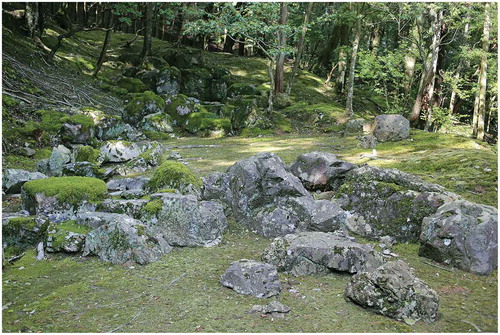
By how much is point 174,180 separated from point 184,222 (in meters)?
1.55

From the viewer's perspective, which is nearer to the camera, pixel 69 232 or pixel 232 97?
pixel 69 232

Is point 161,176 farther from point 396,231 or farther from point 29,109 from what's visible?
point 29,109

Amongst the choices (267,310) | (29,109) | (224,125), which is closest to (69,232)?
(267,310)

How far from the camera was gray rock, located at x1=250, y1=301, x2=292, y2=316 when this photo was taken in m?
4.29

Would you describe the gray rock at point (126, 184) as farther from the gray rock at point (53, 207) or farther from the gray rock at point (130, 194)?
Result: the gray rock at point (53, 207)

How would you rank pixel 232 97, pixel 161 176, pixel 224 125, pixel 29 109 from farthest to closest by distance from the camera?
1. pixel 232 97
2. pixel 224 125
3. pixel 29 109
4. pixel 161 176

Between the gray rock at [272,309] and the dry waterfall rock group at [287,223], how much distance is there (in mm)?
12

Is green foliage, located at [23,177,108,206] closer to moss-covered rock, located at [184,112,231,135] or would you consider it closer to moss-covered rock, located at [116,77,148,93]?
moss-covered rock, located at [184,112,231,135]

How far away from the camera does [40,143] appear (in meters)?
12.5

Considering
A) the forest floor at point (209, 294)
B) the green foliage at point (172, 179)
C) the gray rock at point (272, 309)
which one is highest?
the green foliage at point (172, 179)

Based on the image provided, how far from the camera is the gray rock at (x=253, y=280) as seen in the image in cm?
474

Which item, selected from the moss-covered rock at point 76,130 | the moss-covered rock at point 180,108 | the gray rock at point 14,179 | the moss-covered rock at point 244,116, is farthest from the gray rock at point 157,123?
the gray rock at point 14,179

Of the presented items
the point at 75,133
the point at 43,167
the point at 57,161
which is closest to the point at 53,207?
the point at 57,161

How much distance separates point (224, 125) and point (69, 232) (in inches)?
457
